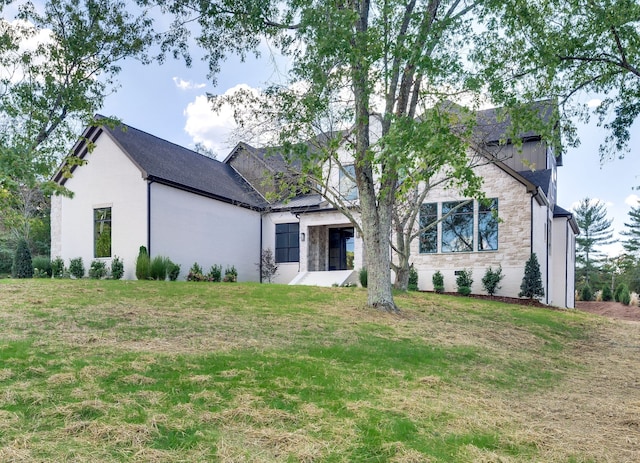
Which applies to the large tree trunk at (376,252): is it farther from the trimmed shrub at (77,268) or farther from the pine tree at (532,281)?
the trimmed shrub at (77,268)

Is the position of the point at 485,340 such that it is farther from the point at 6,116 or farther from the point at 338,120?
the point at 6,116

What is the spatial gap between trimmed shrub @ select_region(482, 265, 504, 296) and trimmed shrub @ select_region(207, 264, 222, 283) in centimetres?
1003

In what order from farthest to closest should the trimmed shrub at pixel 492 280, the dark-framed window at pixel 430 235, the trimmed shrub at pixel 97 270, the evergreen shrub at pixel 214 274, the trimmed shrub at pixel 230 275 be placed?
1. the trimmed shrub at pixel 230 275
2. the dark-framed window at pixel 430 235
3. the evergreen shrub at pixel 214 274
4. the trimmed shrub at pixel 492 280
5. the trimmed shrub at pixel 97 270

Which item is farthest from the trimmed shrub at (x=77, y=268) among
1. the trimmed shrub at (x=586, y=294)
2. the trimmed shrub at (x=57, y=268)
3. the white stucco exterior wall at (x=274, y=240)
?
the trimmed shrub at (x=586, y=294)

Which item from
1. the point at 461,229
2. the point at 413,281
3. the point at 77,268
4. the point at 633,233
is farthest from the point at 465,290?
the point at 633,233

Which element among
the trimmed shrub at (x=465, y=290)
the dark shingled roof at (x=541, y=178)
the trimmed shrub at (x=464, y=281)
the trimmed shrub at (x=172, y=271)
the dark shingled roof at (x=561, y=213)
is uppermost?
the dark shingled roof at (x=541, y=178)

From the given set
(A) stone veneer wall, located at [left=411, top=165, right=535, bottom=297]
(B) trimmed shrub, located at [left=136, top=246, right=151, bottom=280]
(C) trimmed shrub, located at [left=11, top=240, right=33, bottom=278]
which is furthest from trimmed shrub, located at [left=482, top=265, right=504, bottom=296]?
(C) trimmed shrub, located at [left=11, top=240, right=33, bottom=278]

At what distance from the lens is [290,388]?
15.3ft

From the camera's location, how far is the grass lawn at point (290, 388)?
3.35 meters

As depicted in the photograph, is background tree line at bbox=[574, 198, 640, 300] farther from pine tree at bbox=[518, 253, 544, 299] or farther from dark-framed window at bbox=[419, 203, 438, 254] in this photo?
dark-framed window at bbox=[419, 203, 438, 254]

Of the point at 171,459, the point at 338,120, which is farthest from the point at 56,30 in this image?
the point at 171,459

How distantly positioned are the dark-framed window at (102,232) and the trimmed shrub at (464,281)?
12950 mm

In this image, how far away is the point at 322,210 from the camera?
65.1 feet

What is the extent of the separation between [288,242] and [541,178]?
438 inches
